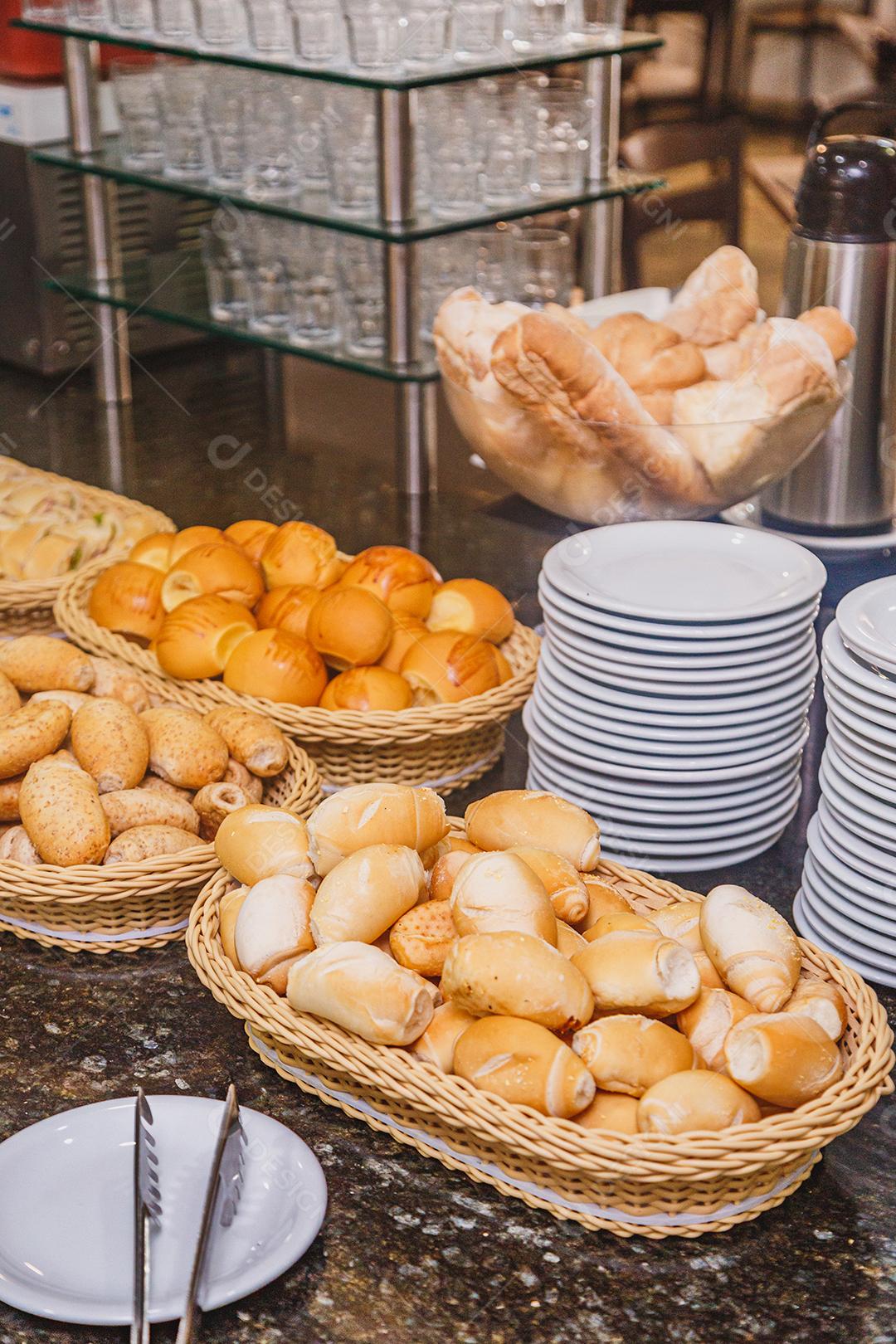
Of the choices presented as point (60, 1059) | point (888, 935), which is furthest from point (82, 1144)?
point (888, 935)

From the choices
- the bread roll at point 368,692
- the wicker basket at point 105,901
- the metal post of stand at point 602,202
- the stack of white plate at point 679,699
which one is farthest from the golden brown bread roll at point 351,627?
the metal post of stand at point 602,202

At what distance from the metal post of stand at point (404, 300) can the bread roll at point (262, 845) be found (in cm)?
121

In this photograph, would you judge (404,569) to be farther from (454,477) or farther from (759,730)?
(454,477)

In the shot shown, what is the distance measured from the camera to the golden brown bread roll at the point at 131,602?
4.23ft

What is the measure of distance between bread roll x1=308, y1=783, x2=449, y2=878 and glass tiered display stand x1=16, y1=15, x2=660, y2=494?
46.9 inches

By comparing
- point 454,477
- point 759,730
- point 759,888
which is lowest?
point 454,477

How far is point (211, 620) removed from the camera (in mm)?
1223

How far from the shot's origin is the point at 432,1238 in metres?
0.74

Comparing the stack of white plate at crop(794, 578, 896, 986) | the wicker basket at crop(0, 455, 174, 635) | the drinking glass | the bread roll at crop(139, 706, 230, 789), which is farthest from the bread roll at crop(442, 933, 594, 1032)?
the drinking glass

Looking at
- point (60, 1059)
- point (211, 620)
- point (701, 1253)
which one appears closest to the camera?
point (701, 1253)

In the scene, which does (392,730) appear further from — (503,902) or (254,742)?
(503,902)

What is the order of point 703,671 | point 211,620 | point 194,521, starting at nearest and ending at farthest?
1. point 703,671
2. point 211,620
3. point 194,521

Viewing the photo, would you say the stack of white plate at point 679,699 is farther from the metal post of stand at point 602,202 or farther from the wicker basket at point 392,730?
the metal post of stand at point 602,202

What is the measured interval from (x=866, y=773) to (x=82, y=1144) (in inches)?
19.3
